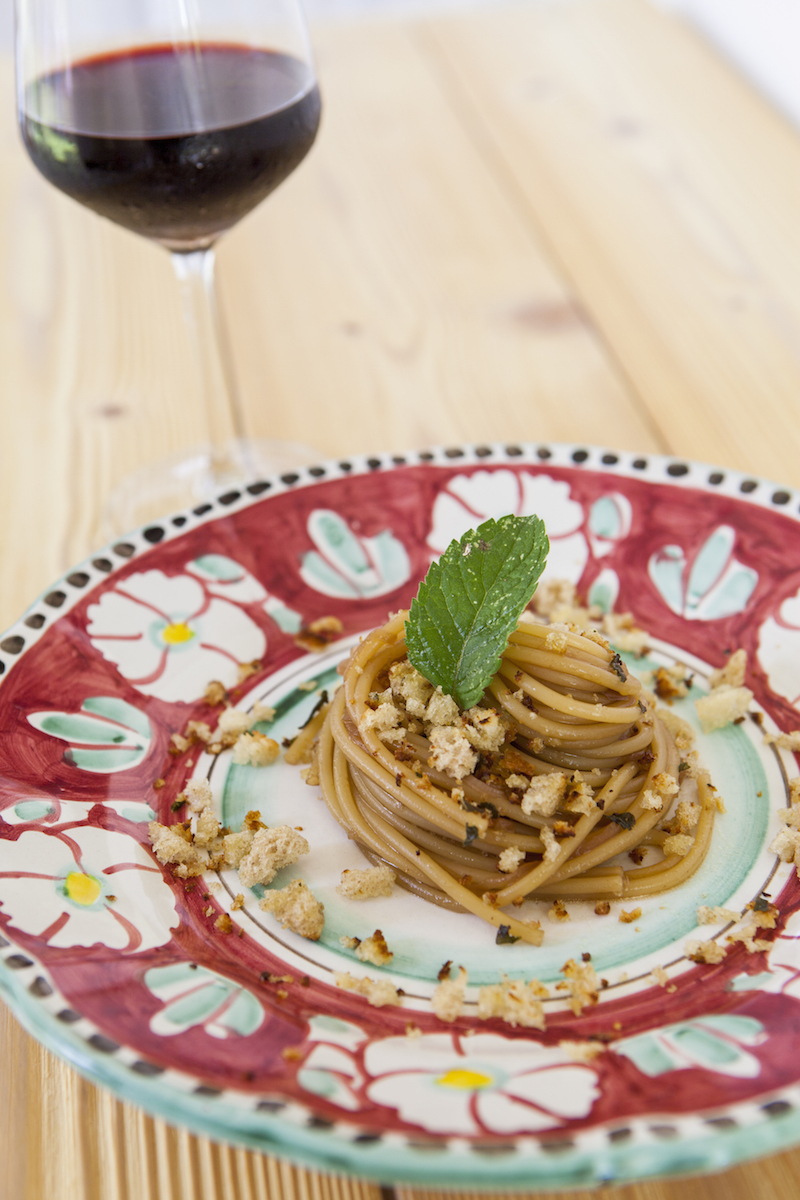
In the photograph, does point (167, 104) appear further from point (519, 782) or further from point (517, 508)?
point (519, 782)

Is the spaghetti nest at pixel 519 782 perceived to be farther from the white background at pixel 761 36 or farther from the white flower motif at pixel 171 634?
the white background at pixel 761 36

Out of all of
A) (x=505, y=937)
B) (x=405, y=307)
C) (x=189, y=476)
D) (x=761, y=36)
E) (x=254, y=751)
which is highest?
(x=761, y=36)

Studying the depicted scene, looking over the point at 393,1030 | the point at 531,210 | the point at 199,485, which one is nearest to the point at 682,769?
the point at 393,1030

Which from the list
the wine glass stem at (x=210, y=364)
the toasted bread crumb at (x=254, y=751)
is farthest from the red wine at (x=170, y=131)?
the toasted bread crumb at (x=254, y=751)

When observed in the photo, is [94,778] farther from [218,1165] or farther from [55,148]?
[55,148]

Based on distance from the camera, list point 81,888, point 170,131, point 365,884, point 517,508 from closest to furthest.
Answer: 1. point 81,888
2. point 365,884
3. point 170,131
4. point 517,508

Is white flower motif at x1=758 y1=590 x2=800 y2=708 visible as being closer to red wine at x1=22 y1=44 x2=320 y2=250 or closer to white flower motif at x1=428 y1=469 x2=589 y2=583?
white flower motif at x1=428 y1=469 x2=589 y2=583

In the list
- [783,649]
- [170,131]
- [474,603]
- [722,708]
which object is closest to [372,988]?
[474,603]
